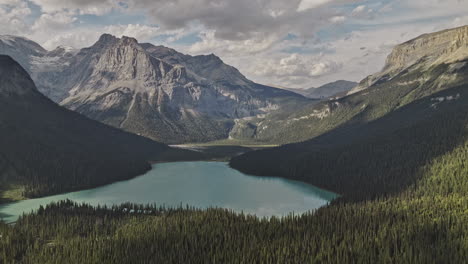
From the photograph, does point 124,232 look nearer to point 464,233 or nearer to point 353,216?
point 353,216

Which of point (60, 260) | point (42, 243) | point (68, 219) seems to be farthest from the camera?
point (68, 219)

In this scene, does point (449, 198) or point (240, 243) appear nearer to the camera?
point (240, 243)

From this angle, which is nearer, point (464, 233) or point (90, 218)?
point (464, 233)

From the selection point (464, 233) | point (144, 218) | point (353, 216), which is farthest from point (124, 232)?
point (464, 233)

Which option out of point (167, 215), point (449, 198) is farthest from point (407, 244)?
point (167, 215)

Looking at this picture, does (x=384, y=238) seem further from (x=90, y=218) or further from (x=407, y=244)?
(x=90, y=218)

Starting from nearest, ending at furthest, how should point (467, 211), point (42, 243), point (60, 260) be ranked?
point (60, 260) → point (42, 243) → point (467, 211)

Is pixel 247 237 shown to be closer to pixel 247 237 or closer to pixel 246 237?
pixel 247 237

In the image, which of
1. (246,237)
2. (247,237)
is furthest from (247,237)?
(246,237)

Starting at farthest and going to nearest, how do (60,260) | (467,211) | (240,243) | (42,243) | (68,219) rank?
(68,219), (467,211), (42,243), (240,243), (60,260)

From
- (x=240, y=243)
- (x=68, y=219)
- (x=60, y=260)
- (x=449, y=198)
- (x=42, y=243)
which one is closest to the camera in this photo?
(x=60, y=260)
